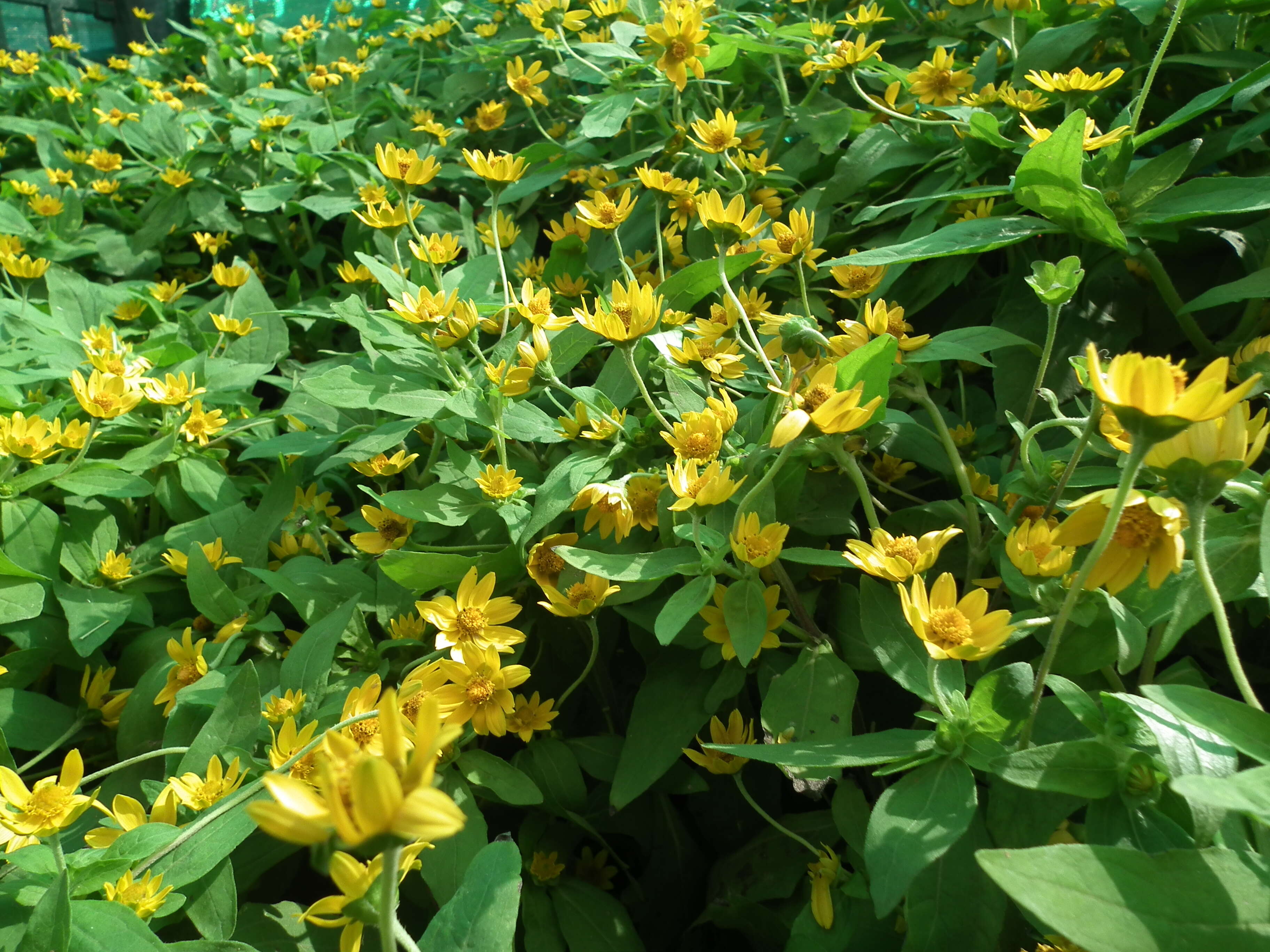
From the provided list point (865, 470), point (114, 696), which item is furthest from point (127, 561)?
point (865, 470)

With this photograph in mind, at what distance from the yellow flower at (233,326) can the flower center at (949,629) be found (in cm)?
128

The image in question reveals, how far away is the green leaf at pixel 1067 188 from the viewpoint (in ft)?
2.88

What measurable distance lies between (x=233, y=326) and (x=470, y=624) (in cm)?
92

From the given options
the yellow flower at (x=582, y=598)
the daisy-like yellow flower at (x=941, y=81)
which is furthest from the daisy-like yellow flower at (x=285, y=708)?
the daisy-like yellow flower at (x=941, y=81)

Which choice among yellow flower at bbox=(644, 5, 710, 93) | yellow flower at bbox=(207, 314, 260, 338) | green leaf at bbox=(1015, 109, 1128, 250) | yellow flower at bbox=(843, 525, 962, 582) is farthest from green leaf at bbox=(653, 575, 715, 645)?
yellow flower at bbox=(207, 314, 260, 338)

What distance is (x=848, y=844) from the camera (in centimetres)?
81

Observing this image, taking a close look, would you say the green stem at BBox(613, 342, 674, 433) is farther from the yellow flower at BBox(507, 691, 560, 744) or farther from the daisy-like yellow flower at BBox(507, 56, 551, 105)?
the daisy-like yellow flower at BBox(507, 56, 551, 105)

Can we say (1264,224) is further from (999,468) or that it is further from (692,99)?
(692,99)

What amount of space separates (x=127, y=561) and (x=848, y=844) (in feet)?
3.11

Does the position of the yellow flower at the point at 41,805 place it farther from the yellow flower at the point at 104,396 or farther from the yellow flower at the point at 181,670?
the yellow flower at the point at 104,396

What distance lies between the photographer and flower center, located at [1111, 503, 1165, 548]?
22.8 inches

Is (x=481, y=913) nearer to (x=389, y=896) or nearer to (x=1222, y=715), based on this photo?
(x=389, y=896)

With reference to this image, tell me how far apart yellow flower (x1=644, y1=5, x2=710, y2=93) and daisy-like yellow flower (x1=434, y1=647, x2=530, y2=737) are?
97 centimetres

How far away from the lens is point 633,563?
2.61ft
